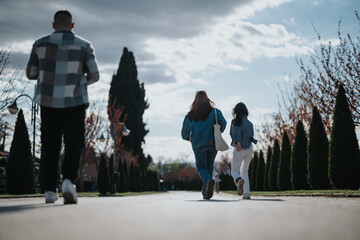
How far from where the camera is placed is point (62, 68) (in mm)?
5785

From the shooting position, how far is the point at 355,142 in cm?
1524

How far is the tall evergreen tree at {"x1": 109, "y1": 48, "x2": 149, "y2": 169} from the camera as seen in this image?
65188 mm

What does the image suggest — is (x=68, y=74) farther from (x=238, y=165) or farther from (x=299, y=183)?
(x=299, y=183)

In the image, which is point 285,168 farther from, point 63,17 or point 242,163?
point 63,17

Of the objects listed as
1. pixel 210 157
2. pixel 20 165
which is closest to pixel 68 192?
pixel 210 157

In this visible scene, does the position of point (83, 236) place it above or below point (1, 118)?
below

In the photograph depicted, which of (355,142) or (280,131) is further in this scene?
(280,131)

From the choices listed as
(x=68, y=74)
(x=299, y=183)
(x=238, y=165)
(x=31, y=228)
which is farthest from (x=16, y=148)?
→ (x=31, y=228)

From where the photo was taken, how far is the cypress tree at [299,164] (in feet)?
68.0

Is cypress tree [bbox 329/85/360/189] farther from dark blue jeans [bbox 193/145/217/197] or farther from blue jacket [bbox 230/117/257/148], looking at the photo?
dark blue jeans [bbox 193/145/217/197]

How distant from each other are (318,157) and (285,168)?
596 cm

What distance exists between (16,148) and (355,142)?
1220 centimetres

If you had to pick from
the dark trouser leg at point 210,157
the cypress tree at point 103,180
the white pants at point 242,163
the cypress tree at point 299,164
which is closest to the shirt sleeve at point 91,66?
the dark trouser leg at point 210,157

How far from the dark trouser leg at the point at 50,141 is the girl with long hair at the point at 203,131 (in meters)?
3.55
